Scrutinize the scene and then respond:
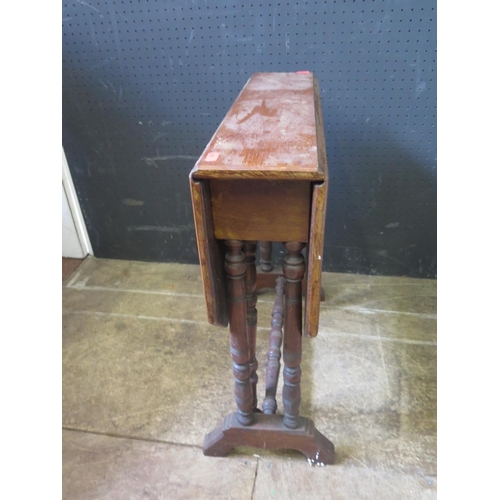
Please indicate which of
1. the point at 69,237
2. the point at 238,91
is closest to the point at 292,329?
the point at 238,91

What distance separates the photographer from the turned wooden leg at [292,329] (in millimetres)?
1012

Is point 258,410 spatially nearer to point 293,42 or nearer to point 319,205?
point 319,205

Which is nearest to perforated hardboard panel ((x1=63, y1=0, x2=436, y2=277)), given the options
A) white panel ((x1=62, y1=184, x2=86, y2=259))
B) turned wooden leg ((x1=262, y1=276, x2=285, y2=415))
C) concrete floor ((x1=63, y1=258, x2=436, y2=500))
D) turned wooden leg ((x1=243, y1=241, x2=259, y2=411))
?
white panel ((x1=62, y1=184, x2=86, y2=259))

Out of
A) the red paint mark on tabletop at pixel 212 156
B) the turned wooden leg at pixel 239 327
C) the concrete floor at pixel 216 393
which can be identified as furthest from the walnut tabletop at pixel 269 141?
the concrete floor at pixel 216 393

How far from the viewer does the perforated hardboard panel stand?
5.41 ft

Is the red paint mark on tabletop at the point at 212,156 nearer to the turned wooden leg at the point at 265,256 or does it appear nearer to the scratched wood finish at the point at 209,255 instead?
the scratched wood finish at the point at 209,255

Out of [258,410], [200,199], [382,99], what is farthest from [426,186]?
[200,199]

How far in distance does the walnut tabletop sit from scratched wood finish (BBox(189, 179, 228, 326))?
5 cm

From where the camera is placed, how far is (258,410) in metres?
1.40

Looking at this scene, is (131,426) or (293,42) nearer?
(131,426)

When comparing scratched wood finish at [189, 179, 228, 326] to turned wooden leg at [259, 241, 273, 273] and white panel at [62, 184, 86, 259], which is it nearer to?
turned wooden leg at [259, 241, 273, 273]

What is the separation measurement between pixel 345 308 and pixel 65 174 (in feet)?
5.01

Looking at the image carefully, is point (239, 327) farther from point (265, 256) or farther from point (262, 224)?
point (265, 256)

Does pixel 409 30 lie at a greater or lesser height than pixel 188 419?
greater
